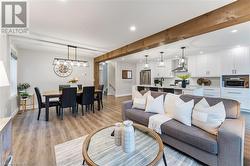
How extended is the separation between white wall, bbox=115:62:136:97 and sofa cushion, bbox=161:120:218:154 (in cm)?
649

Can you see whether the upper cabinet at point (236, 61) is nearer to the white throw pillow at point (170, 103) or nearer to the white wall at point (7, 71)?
the white throw pillow at point (170, 103)

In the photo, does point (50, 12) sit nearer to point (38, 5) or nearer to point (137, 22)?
point (38, 5)

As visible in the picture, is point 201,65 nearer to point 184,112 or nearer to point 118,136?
point 184,112

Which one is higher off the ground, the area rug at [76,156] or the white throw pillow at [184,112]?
the white throw pillow at [184,112]

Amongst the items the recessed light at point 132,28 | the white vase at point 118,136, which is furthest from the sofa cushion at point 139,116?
the recessed light at point 132,28

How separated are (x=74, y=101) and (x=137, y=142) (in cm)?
294

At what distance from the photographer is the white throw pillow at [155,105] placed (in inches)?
110

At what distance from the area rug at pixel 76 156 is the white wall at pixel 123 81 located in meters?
6.25

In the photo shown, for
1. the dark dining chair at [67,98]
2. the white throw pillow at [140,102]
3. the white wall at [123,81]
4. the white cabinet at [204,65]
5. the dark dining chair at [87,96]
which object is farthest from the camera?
the white wall at [123,81]

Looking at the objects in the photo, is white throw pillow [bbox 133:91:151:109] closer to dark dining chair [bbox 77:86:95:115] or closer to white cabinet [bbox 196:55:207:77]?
dark dining chair [bbox 77:86:95:115]

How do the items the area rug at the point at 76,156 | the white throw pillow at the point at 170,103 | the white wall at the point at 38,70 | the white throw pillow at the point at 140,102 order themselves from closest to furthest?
the area rug at the point at 76,156 < the white throw pillow at the point at 170,103 < the white throw pillow at the point at 140,102 < the white wall at the point at 38,70

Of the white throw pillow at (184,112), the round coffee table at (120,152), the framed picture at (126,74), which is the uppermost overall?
the framed picture at (126,74)

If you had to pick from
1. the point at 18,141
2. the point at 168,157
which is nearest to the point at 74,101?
the point at 18,141

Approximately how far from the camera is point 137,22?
274cm
